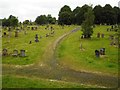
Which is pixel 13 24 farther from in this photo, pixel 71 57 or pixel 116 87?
pixel 116 87

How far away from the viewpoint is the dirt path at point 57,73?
28.1 meters

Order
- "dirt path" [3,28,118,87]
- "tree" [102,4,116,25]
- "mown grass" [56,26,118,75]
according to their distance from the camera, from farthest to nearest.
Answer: "tree" [102,4,116,25]
"mown grass" [56,26,118,75]
"dirt path" [3,28,118,87]

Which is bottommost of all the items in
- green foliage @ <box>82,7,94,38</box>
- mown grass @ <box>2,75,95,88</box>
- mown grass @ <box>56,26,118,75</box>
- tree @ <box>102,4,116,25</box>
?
mown grass @ <box>2,75,95,88</box>

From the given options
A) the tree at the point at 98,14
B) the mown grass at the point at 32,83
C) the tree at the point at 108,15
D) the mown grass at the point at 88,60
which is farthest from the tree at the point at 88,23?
the tree at the point at 108,15

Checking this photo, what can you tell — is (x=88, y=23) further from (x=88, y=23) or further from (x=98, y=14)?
(x=98, y=14)

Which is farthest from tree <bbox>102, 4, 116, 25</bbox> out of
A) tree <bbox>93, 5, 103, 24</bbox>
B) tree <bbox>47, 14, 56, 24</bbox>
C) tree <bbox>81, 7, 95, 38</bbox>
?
tree <bbox>81, 7, 95, 38</bbox>

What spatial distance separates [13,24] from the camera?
84250 mm

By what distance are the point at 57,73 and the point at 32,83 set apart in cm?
580

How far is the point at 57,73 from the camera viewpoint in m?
31.7

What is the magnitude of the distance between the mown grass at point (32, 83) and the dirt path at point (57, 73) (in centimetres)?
165

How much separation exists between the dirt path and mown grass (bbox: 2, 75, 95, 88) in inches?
64.8

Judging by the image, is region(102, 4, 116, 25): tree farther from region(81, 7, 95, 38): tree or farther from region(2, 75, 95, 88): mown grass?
region(2, 75, 95, 88): mown grass

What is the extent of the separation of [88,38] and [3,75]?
36078 mm

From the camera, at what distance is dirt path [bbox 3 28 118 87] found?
28.1 meters
